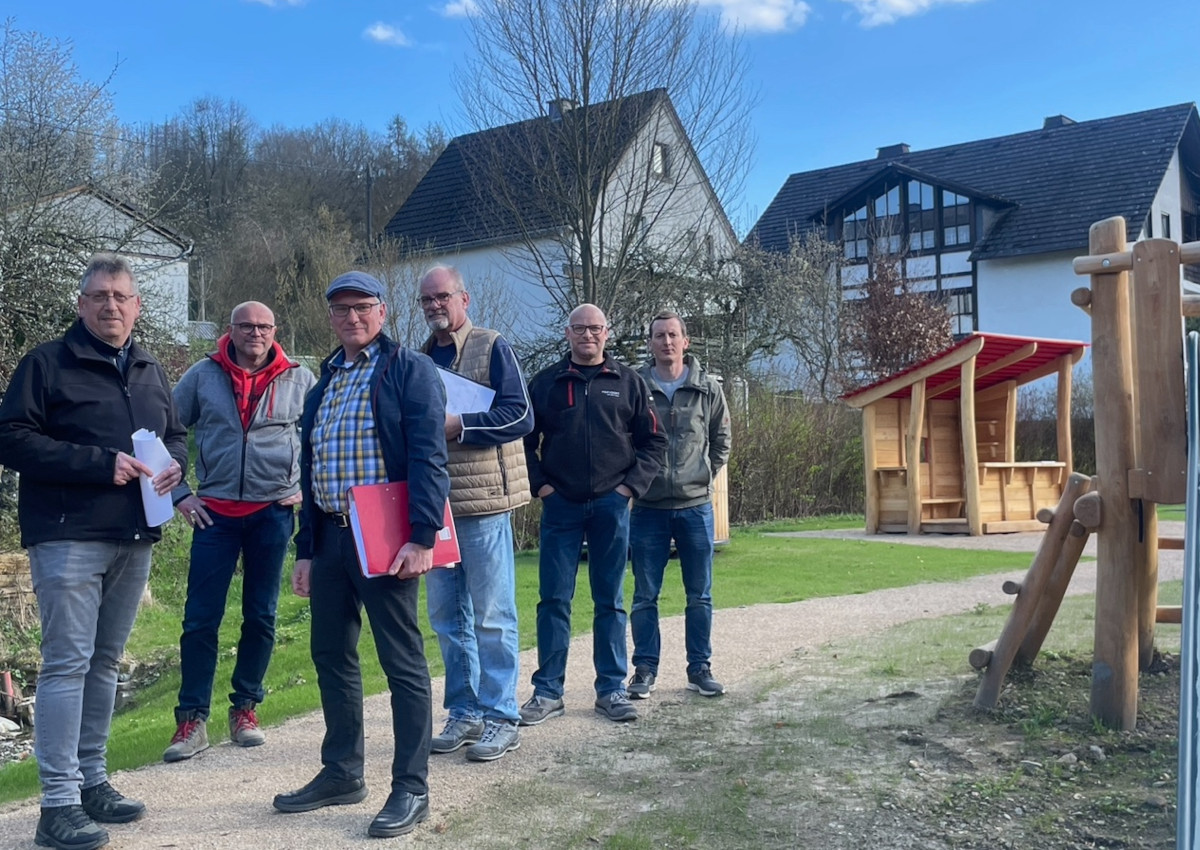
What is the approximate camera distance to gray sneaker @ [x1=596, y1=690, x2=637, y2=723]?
5965mm

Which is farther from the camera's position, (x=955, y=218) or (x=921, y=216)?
(x=921, y=216)

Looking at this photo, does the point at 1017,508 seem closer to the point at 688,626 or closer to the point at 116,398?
the point at 688,626

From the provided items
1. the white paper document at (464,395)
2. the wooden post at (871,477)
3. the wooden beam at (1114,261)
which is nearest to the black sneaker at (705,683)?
the white paper document at (464,395)

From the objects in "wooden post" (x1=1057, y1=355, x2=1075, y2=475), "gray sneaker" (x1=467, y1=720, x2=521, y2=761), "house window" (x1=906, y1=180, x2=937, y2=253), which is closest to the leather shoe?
"gray sneaker" (x1=467, y1=720, x2=521, y2=761)

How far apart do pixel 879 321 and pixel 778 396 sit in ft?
23.5

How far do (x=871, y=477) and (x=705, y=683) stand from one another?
38.0ft

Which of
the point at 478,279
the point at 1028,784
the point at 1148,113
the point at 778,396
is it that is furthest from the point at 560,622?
the point at 1148,113

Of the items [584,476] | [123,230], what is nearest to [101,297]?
[584,476]

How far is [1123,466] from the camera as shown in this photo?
5.52 m

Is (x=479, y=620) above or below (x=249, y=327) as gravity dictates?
below

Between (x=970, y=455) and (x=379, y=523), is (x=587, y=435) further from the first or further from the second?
(x=970, y=455)

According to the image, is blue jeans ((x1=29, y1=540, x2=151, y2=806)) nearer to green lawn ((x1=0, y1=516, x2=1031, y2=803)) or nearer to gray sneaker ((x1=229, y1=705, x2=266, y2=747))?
green lawn ((x1=0, y1=516, x2=1031, y2=803))

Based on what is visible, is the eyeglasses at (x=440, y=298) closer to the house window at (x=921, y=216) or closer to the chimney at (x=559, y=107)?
the chimney at (x=559, y=107)

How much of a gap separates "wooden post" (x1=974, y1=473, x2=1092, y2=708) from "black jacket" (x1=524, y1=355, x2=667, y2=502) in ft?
6.31
